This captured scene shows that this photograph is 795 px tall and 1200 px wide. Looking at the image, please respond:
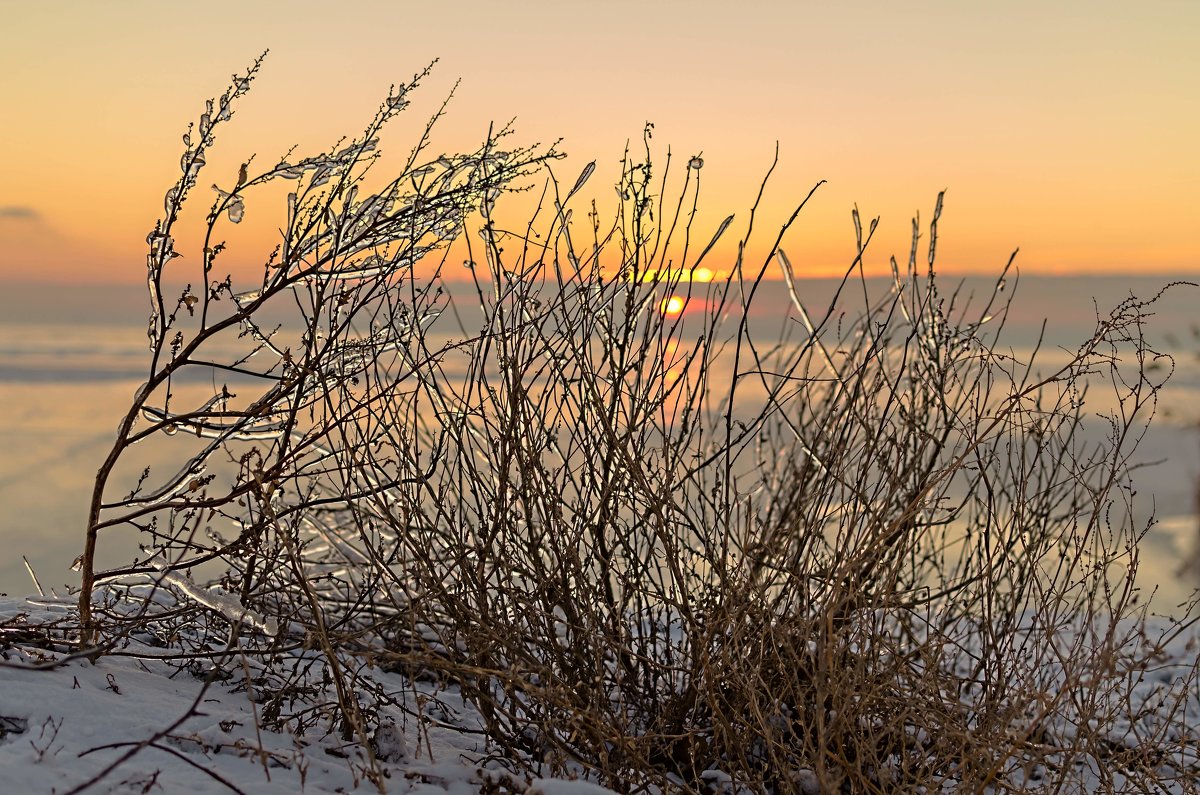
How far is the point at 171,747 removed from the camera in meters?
3.70

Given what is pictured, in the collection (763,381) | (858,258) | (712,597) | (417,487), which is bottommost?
(712,597)

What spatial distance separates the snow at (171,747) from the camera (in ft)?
11.0

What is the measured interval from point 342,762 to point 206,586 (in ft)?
5.48

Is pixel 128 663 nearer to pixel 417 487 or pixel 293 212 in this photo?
pixel 417 487

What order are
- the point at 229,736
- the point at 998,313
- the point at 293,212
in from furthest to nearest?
the point at 998,313 < the point at 293,212 < the point at 229,736

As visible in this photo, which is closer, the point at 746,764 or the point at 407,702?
the point at 746,764

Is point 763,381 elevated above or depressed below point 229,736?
above

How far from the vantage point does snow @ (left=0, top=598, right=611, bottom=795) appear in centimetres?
334

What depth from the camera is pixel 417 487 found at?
4195 millimetres

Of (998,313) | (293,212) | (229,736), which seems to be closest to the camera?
(229,736)

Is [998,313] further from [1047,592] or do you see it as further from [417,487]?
[417,487]

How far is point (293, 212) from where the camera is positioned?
15.2 feet

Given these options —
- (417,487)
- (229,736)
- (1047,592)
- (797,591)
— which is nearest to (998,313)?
(1047,592)

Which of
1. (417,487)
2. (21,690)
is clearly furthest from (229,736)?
(417,487)
